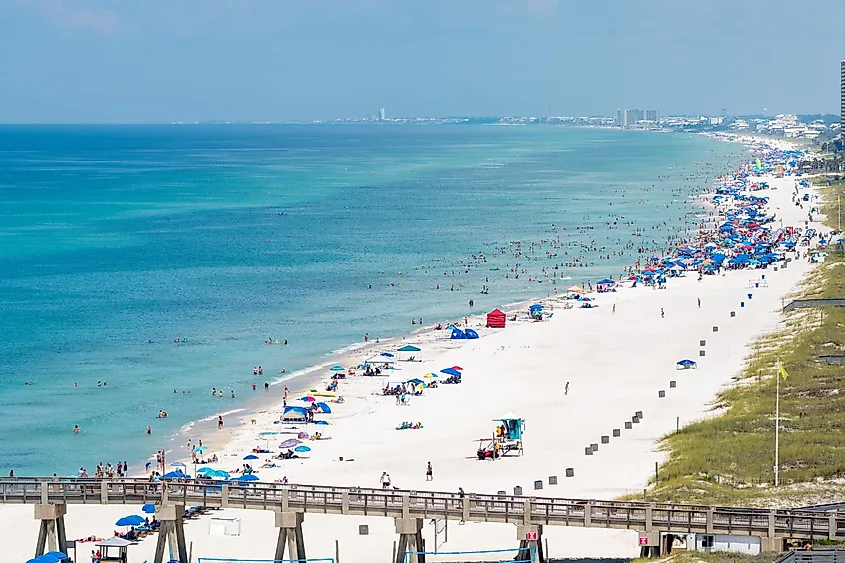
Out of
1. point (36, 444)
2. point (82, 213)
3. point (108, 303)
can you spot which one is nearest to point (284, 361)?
point (36, 444)

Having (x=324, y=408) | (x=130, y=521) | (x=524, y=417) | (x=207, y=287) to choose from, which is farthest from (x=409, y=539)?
(x=207, y=287)

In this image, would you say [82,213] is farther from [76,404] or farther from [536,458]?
[536,458]

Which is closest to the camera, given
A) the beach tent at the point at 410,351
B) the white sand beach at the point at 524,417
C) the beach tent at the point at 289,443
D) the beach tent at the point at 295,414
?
the white sand beach at the point at 524,417

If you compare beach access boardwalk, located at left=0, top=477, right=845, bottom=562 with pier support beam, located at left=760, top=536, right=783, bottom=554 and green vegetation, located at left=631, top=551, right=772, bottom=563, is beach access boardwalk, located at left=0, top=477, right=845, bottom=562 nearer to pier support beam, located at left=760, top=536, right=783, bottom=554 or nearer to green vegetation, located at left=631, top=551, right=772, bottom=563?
pier support beam, located at left=760, top=536, right=783, bottom=554

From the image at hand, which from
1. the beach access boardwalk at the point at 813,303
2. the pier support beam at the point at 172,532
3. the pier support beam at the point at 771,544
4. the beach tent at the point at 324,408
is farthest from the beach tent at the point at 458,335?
the pier support beam at the point at 771,544

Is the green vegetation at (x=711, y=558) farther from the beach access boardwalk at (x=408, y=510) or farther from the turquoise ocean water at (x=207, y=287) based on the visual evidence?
the turquoise ocean water at (x=207, y=287)

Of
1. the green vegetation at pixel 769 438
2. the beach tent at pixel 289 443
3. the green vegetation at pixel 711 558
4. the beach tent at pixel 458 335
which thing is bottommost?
the beach tent at pixel 289 443

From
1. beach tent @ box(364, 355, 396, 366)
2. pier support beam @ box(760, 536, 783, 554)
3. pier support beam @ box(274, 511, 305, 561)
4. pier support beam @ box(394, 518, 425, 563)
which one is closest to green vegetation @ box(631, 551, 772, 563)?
pier support beam @ box(760, 536, 783, 554)
